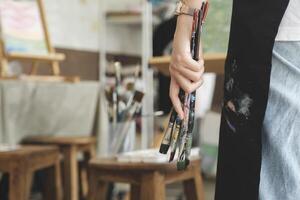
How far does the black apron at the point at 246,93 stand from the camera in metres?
0.98

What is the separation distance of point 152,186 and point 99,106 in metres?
1.42

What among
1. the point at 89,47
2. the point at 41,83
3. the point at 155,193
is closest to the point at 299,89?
the point at 155,193

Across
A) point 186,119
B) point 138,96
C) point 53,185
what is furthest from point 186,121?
point 53,185

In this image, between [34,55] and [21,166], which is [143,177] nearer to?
[21,166]

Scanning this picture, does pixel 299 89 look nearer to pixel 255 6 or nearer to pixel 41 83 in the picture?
pixel 255 6

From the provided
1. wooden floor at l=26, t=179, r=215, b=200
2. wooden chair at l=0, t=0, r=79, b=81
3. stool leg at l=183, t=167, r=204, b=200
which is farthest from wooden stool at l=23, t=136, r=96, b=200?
stool leg at l=183, t=167, r=204, b=200

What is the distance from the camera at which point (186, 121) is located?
1122 mm

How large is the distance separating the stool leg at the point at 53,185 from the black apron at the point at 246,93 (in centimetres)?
176

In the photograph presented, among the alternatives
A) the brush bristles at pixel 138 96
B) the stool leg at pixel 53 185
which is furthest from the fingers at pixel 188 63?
the stool leg at pixel 53 185

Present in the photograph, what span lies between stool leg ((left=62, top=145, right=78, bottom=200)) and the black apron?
190 centimetres

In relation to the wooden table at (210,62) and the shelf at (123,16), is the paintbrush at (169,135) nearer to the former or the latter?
the wooden table at (210,62)

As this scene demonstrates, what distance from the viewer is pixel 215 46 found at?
7.18 ft

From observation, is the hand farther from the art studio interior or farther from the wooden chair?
the wooden chair

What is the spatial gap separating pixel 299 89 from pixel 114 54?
3.91m
